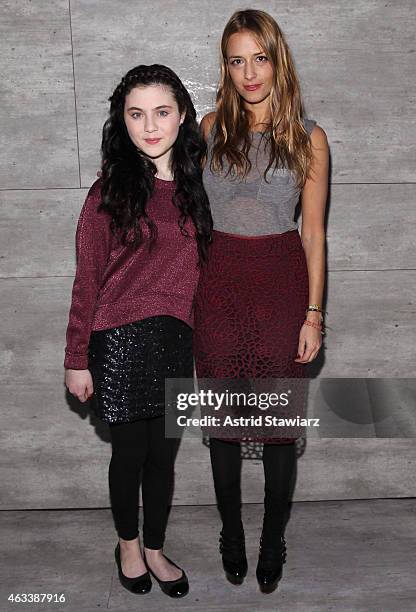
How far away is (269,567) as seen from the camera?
2.26m

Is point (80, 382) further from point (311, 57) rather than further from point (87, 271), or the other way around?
point (311, 57)

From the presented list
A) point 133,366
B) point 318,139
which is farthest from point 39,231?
point 318,139

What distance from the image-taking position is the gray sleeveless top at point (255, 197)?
2.12 meters

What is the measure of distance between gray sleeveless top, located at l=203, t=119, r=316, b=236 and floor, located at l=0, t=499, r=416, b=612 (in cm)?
105

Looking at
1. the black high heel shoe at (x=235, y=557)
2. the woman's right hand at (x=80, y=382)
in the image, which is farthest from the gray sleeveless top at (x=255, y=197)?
the black high heel shoe at (x=235, y=557)

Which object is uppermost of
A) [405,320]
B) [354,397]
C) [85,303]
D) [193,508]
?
[85,303]

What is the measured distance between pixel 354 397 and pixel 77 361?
1161mm

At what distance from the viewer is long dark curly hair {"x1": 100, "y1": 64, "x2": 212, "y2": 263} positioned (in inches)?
80.1

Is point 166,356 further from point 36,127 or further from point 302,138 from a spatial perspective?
point 36,127

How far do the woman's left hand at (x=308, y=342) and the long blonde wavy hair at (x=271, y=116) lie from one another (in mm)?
394

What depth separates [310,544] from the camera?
2.58 metres

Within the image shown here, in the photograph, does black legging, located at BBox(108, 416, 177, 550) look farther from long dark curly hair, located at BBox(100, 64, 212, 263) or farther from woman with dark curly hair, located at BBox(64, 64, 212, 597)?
long dark curly hair, located at BBox(100, 64, 212, 263)

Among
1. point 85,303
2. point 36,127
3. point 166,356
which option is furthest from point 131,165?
point 36,127

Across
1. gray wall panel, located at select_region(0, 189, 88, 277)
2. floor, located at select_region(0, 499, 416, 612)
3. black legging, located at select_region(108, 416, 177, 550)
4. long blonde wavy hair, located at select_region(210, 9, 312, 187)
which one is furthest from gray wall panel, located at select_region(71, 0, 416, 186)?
floor, located at select_region(0, 499, 416, 612)
